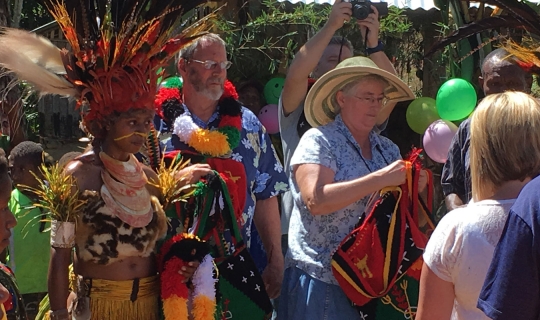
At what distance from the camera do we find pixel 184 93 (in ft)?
13.0

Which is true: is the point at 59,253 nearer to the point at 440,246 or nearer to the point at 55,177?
the point at 55,177

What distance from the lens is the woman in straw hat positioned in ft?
11.3

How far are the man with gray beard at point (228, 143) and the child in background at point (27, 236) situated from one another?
4.38ft

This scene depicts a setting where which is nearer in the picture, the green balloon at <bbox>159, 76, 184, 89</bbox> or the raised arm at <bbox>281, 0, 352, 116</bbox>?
the green balloon at <bbox>159, 76, 184, 89</bbox>

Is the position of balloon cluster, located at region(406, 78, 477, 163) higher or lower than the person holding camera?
lower

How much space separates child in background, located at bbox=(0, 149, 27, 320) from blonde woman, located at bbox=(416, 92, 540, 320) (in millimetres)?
1418

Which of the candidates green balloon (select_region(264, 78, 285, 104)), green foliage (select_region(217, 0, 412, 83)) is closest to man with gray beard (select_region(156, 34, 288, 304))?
green balloon (select_region(264, 78, 285, 104))

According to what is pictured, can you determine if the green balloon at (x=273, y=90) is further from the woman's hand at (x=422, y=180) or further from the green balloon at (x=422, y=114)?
the woman's hand at (x=422, y=180)

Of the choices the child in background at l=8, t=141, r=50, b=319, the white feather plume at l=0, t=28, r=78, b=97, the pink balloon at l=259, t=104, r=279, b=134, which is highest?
the white feather plume at l=0, t=28, r=78, b=97

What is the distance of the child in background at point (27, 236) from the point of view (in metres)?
4.64

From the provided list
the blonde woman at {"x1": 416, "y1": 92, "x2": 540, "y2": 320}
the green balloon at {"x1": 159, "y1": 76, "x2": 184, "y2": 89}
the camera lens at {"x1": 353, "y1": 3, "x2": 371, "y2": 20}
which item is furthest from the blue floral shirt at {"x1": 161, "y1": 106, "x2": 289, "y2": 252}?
the blonde woman at {"x1": 416, "y1": 92, "x2": 540, "y2": 320}

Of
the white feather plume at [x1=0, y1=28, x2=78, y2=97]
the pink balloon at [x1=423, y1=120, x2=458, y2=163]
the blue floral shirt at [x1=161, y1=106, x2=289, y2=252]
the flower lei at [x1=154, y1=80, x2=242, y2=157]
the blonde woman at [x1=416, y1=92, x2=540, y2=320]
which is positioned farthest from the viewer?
the pink balloon at [x1=423, y1=120, x2=458, y2=163]

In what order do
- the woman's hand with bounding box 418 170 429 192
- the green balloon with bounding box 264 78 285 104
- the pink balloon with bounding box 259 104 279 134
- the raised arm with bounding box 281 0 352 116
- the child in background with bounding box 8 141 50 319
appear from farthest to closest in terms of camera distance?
1. the green balloon with bounding box 264 78 285 104
2. the pink balloon with bounding box 259 104 279 134
3. the child in background with bounding box 8 141 50 319
4. the raised arm with bounding box 281 0 352 116
5. the woman's hand with bounding box 418 170 429 192

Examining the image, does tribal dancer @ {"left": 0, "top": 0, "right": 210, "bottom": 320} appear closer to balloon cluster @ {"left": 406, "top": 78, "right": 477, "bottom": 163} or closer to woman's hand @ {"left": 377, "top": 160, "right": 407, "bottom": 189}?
woman's hand @ {"left": 377, "top": 160, "right": 407, "bottom": 189}
